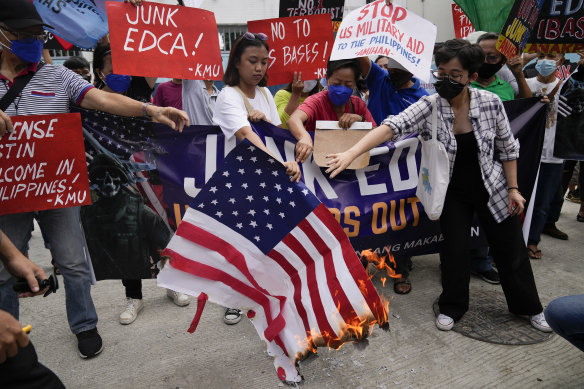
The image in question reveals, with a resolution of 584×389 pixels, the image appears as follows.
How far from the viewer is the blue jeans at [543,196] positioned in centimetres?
435

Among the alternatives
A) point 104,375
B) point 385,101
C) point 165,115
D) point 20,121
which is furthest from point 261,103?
point 104,375

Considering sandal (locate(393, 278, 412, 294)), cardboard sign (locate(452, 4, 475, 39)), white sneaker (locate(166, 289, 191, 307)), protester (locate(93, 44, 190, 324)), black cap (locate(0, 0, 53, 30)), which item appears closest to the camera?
black cap (locate(0, 0, 53, 30))

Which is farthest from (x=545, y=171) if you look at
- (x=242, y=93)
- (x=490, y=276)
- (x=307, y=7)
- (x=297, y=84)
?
(x=242, y=93)

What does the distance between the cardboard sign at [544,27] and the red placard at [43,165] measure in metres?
3.39

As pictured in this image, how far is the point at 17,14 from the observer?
2207 millimetres

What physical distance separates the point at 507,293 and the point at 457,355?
73cm

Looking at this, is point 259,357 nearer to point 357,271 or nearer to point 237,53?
point 357,271

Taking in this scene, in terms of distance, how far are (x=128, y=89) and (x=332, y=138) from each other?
198 cm

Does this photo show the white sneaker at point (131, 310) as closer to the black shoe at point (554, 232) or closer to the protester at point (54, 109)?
the protester at point (54, 109)

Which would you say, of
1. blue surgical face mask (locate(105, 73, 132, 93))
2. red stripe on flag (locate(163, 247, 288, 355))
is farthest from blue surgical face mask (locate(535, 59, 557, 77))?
blue surgical face mask (locate(105, 73, 132, 93))

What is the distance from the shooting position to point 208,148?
120 inches

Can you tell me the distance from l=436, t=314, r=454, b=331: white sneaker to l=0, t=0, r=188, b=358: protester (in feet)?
7.75

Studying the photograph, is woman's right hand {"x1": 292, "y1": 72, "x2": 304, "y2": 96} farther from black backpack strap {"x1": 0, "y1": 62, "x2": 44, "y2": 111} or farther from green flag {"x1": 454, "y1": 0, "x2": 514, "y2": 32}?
black backpack strap {"x1": 0, "y1": 62, "x2": 44, "y2": 111}

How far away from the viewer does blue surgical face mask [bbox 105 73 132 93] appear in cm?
338
